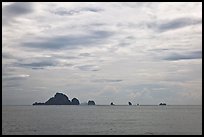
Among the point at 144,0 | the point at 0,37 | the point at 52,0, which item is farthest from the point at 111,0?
the point at 0,37

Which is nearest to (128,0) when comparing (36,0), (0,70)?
(36,0)

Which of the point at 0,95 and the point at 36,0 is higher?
the point at 36,0

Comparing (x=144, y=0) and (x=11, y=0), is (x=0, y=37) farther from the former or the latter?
(x=144, y=0)

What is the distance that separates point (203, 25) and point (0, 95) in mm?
1937

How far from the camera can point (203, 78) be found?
8.18ft

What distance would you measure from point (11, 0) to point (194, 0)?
67.0 inches

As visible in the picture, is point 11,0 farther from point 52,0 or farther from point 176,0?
point 176,0

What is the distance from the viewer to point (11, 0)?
265cm

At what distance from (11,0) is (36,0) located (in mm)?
233

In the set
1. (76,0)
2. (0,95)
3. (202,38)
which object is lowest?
(0,95)

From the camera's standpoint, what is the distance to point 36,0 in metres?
2.64

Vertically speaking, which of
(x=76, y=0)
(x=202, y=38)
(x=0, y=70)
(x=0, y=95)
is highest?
(x=76, y=0)

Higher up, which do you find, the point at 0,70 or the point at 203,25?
the point at 203,25

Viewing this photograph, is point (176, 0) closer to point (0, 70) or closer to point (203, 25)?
point (203, 25)
